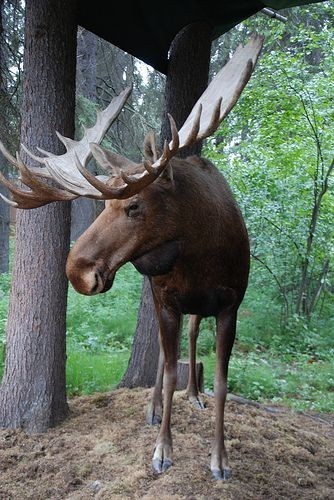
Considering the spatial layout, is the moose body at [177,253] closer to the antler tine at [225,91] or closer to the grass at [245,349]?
the antler tine at [225,91]

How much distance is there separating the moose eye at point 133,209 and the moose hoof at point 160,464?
5.05 feet

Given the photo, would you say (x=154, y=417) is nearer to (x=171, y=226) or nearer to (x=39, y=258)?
(x=39, y=258)

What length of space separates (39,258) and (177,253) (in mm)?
1639

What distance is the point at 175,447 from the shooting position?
3.55 meters

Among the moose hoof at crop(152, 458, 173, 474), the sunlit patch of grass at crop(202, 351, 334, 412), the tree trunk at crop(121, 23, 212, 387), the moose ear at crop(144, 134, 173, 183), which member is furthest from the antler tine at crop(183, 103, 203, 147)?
the sunlit patch of grass at crop(202, 351, 334, 412)

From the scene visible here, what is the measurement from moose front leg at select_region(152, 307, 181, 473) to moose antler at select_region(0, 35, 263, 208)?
89 centimetres

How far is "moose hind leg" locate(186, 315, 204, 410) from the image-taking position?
166 inches

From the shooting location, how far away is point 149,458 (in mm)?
3436

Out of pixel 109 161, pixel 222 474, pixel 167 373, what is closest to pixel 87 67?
pixel 109 161

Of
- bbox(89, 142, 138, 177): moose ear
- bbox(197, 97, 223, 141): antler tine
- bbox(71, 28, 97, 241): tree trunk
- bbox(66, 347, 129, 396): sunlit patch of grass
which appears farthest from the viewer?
bbox(71, 28, 97, 241): tree trunk

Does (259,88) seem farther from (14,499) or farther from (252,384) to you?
(14,499)

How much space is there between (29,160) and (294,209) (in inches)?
255

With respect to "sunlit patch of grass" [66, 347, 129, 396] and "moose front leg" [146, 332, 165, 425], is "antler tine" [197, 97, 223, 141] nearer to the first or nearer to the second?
"moose front leg" [146, 332, 165, 425]

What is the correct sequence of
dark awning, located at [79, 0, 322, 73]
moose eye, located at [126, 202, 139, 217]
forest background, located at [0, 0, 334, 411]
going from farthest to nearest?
A: forest background, located at [0, 0, 334, 411] → dark awning, located at [79, 0, 322, 73] → moose eye, located at [126, 202, 139, 217]
